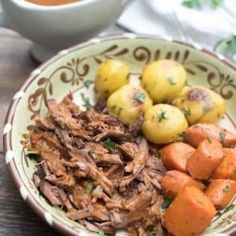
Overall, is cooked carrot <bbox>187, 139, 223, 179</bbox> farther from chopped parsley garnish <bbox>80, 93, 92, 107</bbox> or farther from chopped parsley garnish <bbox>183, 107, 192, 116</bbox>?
chopped parsley garnish <bbox>80, 93, 92, 107</bbox>

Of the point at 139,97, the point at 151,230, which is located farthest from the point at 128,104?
the point at 151,230

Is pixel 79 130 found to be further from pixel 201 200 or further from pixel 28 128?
pixel 201 200

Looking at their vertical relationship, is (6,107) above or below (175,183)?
below

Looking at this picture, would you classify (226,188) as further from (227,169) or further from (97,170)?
(97,170)

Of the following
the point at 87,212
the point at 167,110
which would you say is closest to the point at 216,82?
the point at 167,110

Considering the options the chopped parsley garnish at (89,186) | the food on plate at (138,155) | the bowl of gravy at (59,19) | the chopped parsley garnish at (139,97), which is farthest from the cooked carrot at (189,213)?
the bowl of gravy at (59,19)

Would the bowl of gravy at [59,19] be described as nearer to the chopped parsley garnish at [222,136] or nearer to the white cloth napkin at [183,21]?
the white cloth napkin at [183,21]
